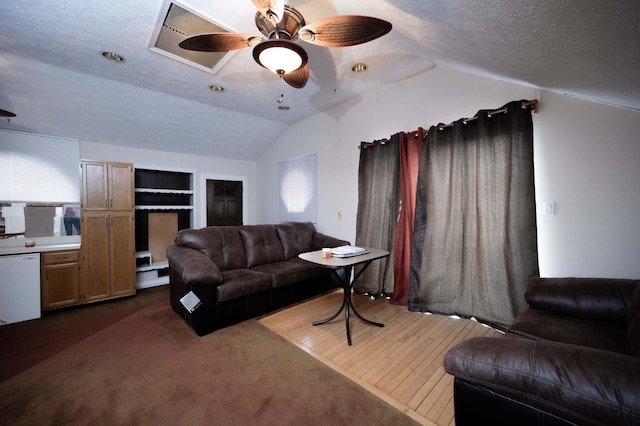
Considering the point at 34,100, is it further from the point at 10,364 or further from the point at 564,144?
the point at 564,144

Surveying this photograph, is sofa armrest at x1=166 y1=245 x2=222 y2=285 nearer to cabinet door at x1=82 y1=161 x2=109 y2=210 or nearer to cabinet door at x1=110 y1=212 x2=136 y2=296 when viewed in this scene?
cabinet door at x1=110 y1=212 x2=136 y2=296

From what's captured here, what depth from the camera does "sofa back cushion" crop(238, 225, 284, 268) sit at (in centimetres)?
327

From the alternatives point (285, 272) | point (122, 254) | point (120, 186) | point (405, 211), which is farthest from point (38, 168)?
point (405, 211)

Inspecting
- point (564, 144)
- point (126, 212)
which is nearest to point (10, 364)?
point (126, 212)

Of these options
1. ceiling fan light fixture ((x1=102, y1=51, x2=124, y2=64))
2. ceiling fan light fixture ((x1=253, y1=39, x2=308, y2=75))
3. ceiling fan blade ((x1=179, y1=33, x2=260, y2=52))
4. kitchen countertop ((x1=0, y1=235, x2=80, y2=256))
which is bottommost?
kitchen countertop ((x1=0, y1=235, x2=80, y2=256))

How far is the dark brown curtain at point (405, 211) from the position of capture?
115 inches

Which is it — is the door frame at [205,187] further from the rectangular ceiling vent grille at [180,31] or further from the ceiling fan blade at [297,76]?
the ceiling fan blade at [297,76]

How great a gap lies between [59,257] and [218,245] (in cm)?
193

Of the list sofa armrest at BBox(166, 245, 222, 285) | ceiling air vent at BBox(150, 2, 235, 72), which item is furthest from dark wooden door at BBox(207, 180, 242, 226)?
ceiling air vent at BBox(150, 2, 235, 72)

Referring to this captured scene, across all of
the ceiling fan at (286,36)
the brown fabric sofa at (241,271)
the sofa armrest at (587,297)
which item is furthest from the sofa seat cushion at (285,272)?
the sofa armrest at (587,297)

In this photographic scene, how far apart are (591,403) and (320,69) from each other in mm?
3067

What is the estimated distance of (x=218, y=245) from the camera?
3.08 m

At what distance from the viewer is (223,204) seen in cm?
490

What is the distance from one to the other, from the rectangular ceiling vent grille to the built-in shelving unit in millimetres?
2388
